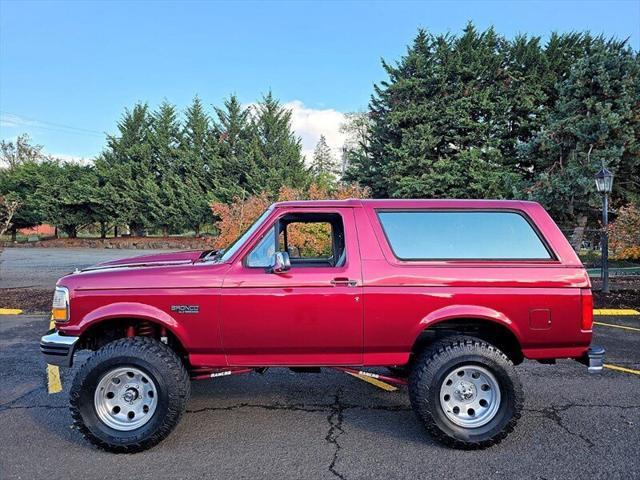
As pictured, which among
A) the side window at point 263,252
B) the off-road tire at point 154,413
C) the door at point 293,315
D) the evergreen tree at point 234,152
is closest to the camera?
the off-road tire at point 154,413

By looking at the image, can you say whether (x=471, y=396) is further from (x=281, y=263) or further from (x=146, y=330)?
(x=146, y=330)

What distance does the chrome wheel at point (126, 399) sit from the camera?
3383mm

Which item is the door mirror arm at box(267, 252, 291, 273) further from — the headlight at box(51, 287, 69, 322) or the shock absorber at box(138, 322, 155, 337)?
the headlight at box(51, 287, 69, 322)

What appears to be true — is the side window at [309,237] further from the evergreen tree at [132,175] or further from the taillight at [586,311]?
the evergreen tree at [132,175]

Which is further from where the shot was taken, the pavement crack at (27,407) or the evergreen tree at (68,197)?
the evergreen tree at (68,197)

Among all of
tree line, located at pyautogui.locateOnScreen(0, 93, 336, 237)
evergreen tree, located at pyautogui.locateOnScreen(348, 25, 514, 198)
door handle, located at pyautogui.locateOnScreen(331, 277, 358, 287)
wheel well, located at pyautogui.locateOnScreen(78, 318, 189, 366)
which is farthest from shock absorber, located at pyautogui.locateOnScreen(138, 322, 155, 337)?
tree line, located at pyautogui.locateOnScreen(0, 93, 336, 237)

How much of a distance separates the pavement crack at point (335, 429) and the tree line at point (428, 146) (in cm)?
1136

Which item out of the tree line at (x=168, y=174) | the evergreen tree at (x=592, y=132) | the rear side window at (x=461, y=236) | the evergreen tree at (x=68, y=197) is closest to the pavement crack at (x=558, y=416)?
the rear side window at (x=461, y=236)

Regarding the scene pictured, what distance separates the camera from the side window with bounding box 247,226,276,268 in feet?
11.7

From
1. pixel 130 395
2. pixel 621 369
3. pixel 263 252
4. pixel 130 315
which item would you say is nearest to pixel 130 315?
pixel 130 315

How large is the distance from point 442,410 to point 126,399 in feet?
8.45

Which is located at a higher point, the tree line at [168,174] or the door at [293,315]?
the tree line at [168,174]

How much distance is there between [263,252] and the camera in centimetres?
361

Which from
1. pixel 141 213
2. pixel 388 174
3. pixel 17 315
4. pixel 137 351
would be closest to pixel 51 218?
pixel 141 213
